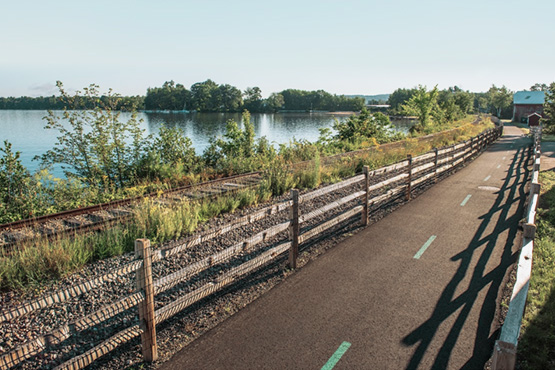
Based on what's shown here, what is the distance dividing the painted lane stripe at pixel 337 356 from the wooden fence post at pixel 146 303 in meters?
2.00

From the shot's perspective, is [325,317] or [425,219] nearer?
[325,317]

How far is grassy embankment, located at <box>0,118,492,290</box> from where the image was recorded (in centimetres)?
598

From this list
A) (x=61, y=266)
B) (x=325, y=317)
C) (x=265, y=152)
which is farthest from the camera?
(x=265, y=152)

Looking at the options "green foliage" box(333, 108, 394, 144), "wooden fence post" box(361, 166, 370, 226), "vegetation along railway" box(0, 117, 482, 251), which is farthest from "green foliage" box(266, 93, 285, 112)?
"wooden fence post" box(361, 166, 370, 226)

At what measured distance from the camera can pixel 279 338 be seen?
4.85m

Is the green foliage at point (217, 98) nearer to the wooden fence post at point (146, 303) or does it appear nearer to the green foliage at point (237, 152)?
the green foliage at point (237, 152)

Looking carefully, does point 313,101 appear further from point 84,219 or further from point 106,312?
point 106,312

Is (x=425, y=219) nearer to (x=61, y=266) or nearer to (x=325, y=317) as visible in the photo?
(x=325, y=317)

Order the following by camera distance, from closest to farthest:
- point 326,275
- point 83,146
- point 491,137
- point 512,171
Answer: point 326,275, point 83,146, point 512,171, point 491,137

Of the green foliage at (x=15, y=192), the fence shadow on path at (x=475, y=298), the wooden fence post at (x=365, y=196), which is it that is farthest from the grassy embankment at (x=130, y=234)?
the fence shadow on path at (x=475, y=298)

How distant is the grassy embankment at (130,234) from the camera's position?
598 centimetres

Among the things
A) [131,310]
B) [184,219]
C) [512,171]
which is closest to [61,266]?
[131,310]

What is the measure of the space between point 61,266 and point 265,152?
14615 millimetres

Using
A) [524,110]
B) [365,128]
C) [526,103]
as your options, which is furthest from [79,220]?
[526,103]
